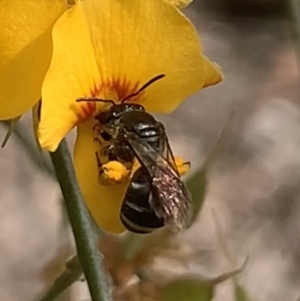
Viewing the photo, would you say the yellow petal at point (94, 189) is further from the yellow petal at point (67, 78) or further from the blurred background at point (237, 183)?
the blurred background at point (237, 183)

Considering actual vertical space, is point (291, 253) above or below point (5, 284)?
below

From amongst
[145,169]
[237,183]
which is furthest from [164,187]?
[237,183]

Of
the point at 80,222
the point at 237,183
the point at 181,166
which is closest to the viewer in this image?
the point at 80,222

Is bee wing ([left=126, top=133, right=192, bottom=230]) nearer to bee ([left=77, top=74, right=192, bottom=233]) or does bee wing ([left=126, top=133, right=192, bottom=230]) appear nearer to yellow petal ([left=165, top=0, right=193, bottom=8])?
bee ([left=77, top=74, right=192, bottom=233])

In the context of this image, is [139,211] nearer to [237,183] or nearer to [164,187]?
[164,187]

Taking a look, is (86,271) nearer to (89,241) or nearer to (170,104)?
(89,241)

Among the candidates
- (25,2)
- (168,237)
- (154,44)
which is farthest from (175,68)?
(168,237)
